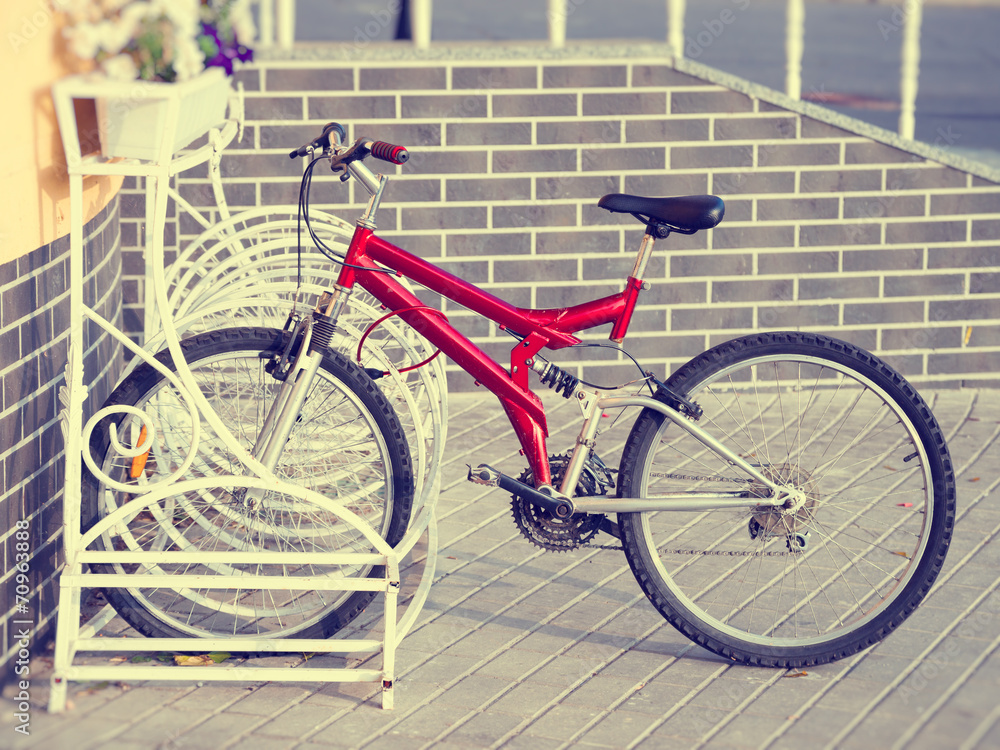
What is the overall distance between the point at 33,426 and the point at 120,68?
109 cm

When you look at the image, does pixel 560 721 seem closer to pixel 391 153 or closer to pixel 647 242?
pixel 647 242

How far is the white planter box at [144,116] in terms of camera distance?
3219 mm

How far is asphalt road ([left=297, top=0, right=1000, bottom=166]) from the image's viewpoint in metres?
12.4

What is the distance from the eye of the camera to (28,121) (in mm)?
3379

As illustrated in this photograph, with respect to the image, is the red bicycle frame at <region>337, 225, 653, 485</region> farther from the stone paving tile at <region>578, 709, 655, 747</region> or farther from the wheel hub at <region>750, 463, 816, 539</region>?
the stone paving tile at <region>578, 709, 655, 747</region>

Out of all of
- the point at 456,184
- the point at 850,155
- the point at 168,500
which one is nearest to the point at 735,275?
the point at 850,155

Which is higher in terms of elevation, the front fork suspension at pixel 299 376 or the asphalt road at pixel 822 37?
the asphalt road at pixel 822 37

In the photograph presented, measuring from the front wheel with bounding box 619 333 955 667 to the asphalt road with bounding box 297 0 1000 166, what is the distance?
222 inches

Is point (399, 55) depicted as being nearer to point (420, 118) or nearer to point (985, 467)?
point (420, 118)

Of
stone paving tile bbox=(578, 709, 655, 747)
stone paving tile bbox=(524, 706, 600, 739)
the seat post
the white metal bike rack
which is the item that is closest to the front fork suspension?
the white metal bike rack

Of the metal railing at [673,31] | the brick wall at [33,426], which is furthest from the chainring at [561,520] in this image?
the metal railing at [673,31]

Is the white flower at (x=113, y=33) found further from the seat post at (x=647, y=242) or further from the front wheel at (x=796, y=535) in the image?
the front wheel at (x=796, y=535)

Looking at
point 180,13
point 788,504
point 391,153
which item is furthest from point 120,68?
point 788,504

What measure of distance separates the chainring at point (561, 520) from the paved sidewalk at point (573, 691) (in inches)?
14.0
